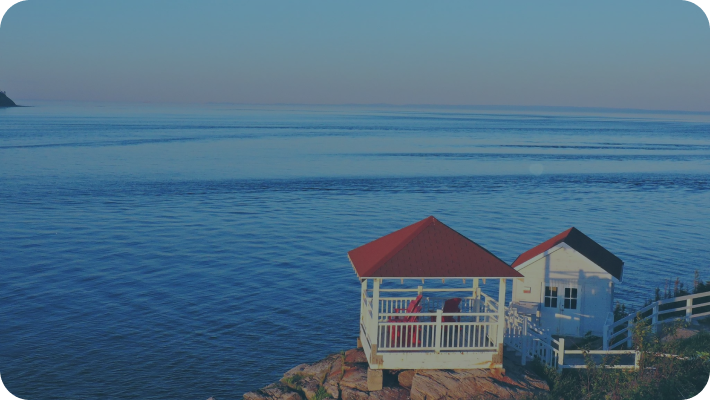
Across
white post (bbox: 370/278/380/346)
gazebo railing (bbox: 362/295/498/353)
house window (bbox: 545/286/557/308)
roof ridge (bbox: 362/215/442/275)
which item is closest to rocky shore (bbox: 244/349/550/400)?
gazebo railing (bbox: 362/295/498/353)

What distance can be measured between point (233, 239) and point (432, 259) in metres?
25.9

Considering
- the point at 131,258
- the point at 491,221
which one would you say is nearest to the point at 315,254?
the point at 131,258

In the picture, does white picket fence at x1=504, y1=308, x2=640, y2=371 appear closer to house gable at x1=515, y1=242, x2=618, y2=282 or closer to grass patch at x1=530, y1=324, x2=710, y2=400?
grass patch at x1=530, y1=324, x2=710, y2=400

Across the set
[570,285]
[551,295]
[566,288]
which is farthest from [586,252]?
[551,295]

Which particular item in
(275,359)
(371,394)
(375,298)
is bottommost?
(275,359)

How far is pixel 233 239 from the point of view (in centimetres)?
3875

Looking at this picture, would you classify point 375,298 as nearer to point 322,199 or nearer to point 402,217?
point 402,217

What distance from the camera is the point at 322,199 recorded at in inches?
2147

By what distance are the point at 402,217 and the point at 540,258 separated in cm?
2902

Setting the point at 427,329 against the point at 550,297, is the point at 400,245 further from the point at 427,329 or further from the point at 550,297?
the point at 550,297

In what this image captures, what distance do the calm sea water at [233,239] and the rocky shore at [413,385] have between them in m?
4.91

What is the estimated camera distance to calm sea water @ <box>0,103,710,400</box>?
22.2 m

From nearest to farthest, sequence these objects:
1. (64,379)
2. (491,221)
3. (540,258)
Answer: (540,258) < (64,379) < (491,221)

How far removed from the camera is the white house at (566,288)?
17.8 m
